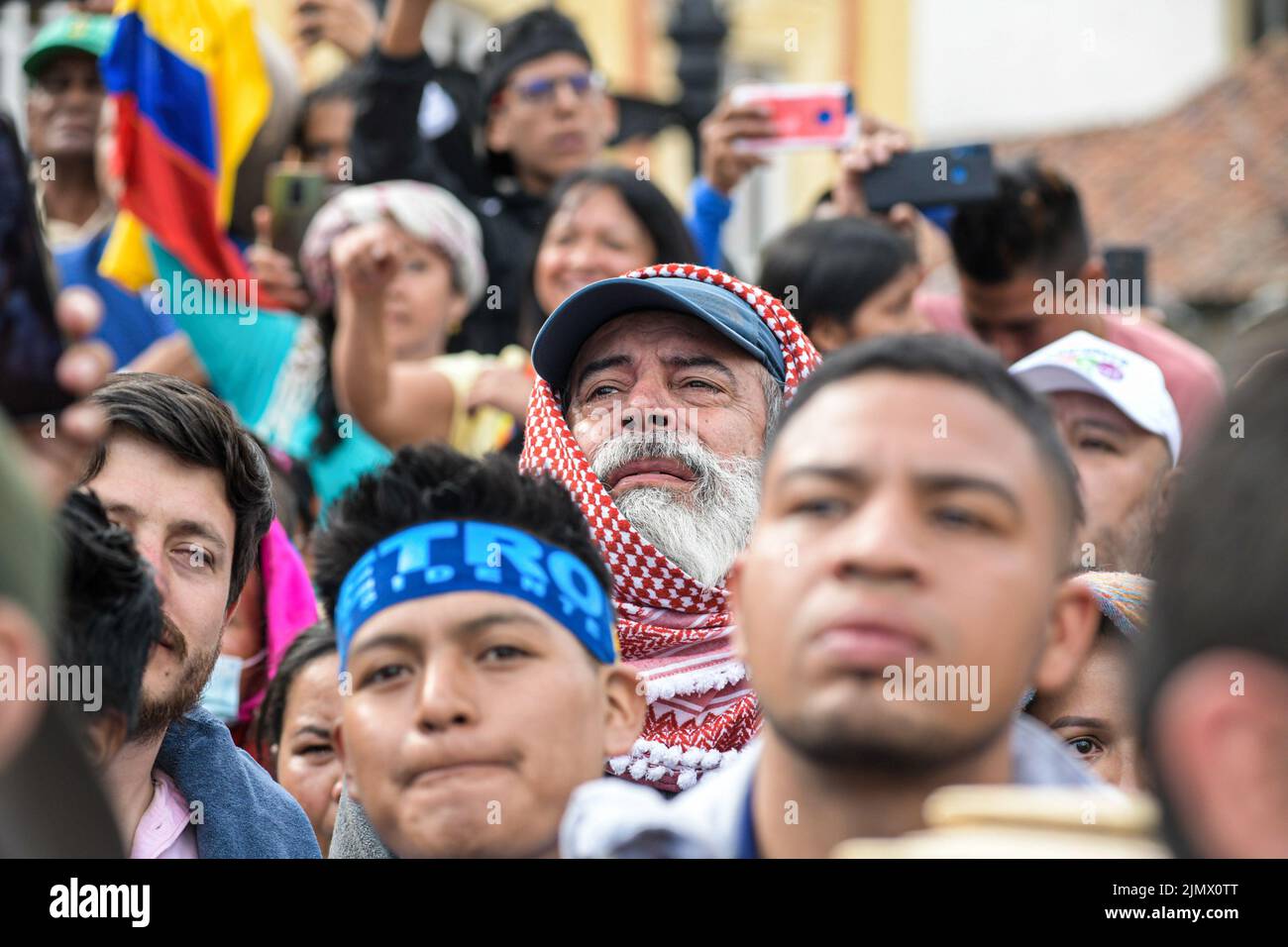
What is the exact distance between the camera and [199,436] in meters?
3.16

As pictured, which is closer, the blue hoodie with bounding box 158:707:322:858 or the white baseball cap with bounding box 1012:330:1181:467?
the blue hoodie with bounding box 158:707:322:858

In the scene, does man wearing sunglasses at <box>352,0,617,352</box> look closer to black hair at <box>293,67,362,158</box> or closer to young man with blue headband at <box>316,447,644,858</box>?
black hair at <box>293,67,362,158</box>

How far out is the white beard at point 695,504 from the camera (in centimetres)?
340

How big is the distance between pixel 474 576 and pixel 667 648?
2.67 ft

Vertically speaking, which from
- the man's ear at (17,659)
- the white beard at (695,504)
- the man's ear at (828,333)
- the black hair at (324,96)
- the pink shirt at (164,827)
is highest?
the black hair at (324,96)

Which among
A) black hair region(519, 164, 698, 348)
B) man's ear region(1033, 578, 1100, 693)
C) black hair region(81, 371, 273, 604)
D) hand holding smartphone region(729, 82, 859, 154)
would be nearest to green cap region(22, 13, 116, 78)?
black hair region(519, 164, 698, 348)

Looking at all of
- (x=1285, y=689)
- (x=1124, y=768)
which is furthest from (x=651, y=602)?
(x=1285, y=689)

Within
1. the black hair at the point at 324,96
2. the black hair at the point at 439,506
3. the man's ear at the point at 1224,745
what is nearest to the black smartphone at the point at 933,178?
the black hair at the point at 324,96

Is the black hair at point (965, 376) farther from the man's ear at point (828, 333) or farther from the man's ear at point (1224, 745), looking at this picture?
the man's ear at point (828, 333)

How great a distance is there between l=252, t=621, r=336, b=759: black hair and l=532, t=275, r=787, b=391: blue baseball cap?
2.15ft

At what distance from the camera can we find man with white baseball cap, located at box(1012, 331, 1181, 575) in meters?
4.18

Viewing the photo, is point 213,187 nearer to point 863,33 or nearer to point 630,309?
point 630,309

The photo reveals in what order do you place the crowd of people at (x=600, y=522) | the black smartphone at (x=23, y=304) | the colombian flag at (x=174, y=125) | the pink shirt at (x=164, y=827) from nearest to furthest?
the crowd of people at (x=600, y=522)
the black smartphone at (x=23, y=304)
the pink shirt at (x=164, y=827)
the colombian flag at (x=174, y=125)
